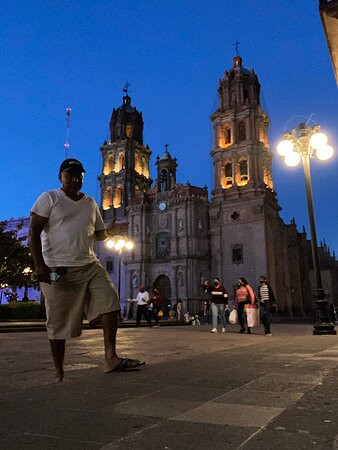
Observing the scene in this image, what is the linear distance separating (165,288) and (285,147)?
33.3 m

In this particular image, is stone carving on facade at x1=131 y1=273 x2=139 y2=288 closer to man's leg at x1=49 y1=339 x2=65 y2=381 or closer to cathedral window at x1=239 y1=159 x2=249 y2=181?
cathedral window at x1=239 y1=159 x2=249 y2=181

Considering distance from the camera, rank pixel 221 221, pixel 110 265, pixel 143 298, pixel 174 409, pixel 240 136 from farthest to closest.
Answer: pixel 110 265 → pixel 240 136 → pixel 221 221 → pixel 143 298 → pixel 174 409

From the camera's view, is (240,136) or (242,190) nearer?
(242,190)

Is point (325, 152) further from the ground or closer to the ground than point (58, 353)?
further from the ground

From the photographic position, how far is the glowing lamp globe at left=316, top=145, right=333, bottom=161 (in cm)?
1212

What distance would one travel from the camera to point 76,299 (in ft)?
11.8

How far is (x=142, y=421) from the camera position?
1998mm

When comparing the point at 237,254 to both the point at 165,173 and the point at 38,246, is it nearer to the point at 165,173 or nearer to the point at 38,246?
the point at 165,173

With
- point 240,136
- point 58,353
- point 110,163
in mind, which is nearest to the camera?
point 58,353

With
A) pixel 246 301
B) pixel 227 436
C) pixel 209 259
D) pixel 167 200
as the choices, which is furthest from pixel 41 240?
pixel 167 200

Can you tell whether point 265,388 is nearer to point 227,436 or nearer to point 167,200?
point 227,436

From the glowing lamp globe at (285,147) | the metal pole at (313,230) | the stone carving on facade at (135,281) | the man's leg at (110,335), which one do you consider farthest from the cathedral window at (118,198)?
the man's leg at (110,335)

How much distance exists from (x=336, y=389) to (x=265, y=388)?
0.49 meters

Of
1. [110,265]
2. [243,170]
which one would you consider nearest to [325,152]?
[243,170]
